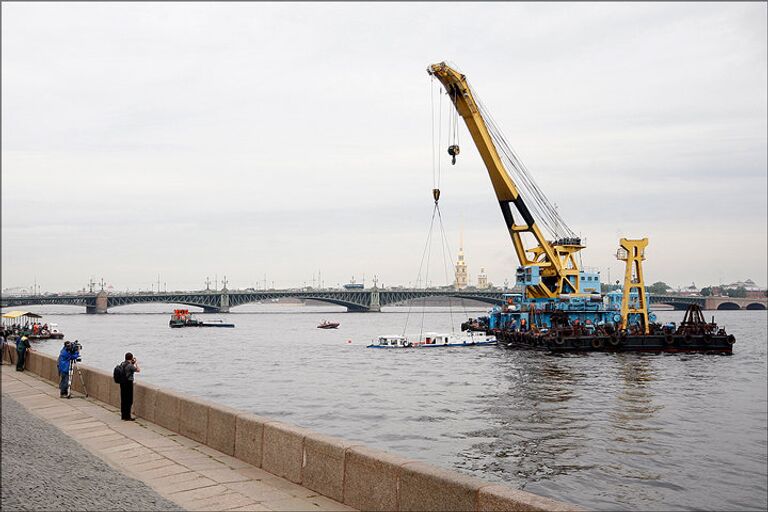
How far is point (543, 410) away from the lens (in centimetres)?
3212

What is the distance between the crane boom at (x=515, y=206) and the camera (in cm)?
7444

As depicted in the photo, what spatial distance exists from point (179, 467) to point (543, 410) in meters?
24.5

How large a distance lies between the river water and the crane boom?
1219 cm

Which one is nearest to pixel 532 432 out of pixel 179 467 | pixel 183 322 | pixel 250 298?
pixel 179 467

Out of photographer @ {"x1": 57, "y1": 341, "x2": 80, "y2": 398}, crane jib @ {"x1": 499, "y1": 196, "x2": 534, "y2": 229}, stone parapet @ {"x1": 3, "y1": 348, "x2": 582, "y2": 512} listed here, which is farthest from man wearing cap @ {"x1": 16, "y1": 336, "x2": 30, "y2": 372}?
crane jib @ {"x1": 499, "y1": 196, "x2": 534, "y2": 229}

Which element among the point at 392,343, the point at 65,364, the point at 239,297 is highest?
the point at 65,364

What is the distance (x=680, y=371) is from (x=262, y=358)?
3512cm

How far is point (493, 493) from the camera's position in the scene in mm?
7078

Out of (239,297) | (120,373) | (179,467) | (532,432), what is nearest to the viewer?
(179,467)

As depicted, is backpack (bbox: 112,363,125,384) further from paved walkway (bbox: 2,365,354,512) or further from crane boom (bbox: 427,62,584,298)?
crane boom (bbox: 427,62,584,298)

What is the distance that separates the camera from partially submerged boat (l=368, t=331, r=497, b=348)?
75.6 meters

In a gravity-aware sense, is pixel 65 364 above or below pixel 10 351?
above

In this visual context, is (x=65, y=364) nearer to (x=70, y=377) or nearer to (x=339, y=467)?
(x=70, y=377)

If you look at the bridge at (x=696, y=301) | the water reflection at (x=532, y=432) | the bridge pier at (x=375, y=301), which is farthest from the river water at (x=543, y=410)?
the bridge pier at (x=375, y=301)
